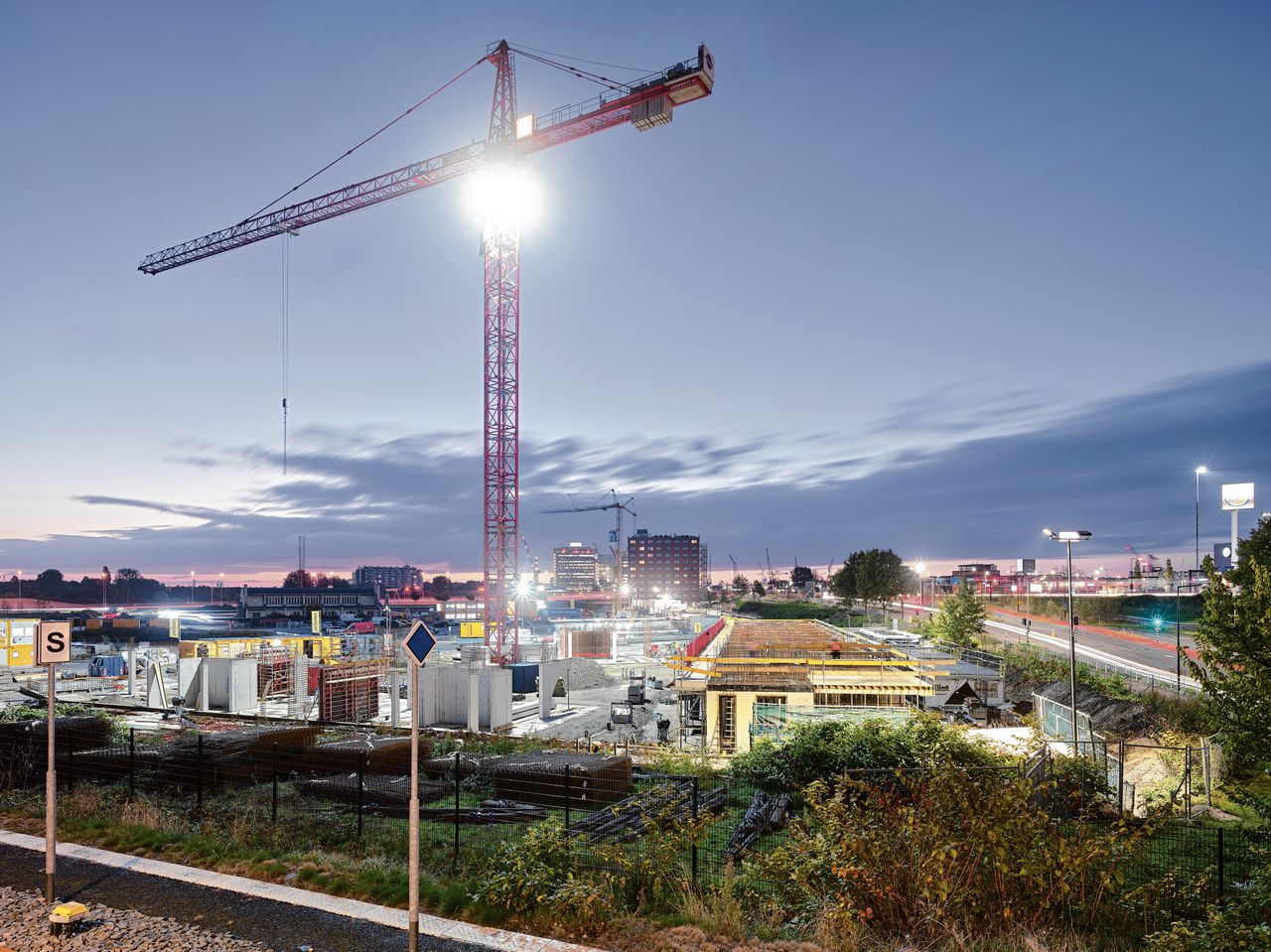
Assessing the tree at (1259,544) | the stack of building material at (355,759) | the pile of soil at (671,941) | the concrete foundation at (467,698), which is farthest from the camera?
the concrete foundation at (467,698)

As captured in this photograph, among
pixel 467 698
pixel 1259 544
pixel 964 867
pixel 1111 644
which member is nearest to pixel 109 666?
pixel 467 698

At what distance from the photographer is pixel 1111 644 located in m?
55.9

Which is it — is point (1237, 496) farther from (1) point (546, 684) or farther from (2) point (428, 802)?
(2) point (428, 802)

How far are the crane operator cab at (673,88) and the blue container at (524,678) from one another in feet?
146

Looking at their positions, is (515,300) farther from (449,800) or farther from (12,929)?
(12,929)

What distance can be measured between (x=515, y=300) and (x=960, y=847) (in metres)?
72.0

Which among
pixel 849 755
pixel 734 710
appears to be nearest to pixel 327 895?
pixel 849 755

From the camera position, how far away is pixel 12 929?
8.47 meters

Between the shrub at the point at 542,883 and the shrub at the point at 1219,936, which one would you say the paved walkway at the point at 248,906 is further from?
the shrub at the point at 1219,936

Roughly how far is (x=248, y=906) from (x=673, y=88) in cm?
6337

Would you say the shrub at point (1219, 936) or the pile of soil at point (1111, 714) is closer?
the shrub at point (1219, 936)

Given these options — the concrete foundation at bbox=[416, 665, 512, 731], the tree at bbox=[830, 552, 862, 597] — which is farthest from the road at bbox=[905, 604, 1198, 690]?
the concrete foundation at bbox=[416, 665, 512, 731]

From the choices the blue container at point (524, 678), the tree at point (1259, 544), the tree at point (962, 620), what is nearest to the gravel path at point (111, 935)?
the tree at point (1259, 544)

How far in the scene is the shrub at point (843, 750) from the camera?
16.2 meters
